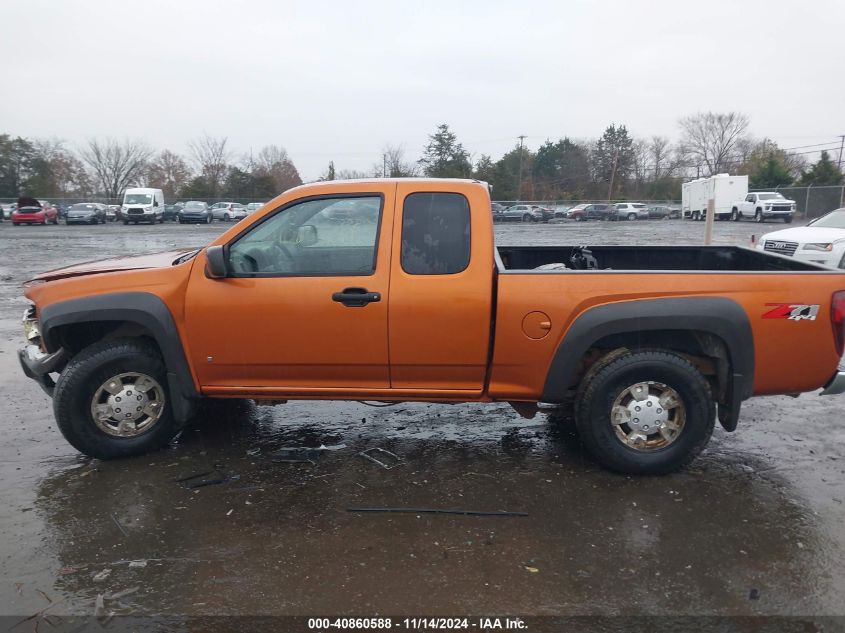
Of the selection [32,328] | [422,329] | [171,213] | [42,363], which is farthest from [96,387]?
[171,213]

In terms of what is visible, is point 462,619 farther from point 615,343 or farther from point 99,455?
point 99,455

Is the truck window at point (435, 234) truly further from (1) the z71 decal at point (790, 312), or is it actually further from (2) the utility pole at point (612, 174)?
(2) the utility pole at point (612, 174)

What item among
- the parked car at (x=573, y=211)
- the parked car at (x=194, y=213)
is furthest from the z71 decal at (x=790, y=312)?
the parked car at (x=194, y=213)

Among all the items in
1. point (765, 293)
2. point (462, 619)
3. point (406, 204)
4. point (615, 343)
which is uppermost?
point (406, 204)

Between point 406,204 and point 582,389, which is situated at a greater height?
point 406,204

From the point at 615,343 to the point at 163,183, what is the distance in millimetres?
88766

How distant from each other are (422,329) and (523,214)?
4017 centimetres

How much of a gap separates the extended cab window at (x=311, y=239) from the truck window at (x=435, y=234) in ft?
0.77

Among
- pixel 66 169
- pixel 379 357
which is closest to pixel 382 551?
pixel 379 357

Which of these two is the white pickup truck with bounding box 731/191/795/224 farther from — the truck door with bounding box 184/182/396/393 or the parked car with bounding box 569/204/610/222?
the truck door with bounding box 184/182/396/393

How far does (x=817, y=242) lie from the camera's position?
42.2 feet

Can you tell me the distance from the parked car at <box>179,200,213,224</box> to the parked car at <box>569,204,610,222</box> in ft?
84.2

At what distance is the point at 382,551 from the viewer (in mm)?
3549

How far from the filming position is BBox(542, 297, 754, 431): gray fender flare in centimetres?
419
